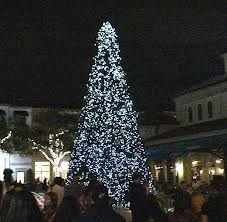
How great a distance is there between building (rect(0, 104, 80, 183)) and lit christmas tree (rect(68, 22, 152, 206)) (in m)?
25.2

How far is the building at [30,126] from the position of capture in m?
46.0

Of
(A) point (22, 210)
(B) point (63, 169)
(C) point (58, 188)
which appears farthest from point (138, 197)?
(B) point (63, 169)

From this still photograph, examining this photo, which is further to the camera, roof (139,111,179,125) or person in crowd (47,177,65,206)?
roof (139,111,179,125)

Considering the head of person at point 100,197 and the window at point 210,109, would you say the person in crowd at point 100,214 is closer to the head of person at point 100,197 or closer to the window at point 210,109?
the head of person at point 100,197

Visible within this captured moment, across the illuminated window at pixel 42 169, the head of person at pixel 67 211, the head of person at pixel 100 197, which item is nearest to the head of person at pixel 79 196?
the head of person at pixel 67 211

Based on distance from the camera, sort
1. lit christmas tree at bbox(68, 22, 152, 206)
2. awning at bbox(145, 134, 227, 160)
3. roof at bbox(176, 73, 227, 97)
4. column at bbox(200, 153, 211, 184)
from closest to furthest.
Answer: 1. lit christmas tree at bbox(68, 22, 152, 206)
2. awning at bbox(145, 134, 227, 160)
3. roof at bbox(176, 73, 227, 97)
4. column at bbox(200, 153, 211, 184)

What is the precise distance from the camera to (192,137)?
26047 millimetres

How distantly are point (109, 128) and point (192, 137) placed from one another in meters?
7.59

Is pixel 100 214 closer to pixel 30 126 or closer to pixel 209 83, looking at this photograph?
pixel 209 83

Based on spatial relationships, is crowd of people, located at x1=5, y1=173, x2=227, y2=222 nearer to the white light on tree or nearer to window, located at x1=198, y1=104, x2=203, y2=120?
window, located at x1=198, y1=104, x2=203, y2=120

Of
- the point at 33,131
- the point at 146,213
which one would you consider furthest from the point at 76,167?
the point at 33,131

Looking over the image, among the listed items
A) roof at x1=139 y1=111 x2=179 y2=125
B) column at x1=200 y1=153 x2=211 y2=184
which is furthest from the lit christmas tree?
roof at x1=139 y1=111 x2=179 y2=125

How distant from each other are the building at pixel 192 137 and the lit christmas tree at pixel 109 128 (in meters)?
6.20

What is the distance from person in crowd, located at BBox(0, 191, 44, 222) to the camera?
16.1 ft
